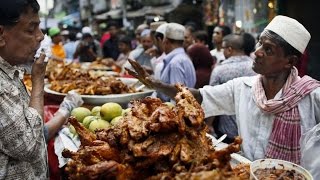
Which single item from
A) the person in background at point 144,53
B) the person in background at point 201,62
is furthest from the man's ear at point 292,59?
the person in background at point 144,53

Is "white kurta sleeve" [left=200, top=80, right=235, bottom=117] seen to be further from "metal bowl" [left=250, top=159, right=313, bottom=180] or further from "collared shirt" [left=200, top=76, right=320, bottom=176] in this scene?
"metal bowl" [left=250, top=159, right=313, bottom=180]

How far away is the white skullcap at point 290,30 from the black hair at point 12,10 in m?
1.58

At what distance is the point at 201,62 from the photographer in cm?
588

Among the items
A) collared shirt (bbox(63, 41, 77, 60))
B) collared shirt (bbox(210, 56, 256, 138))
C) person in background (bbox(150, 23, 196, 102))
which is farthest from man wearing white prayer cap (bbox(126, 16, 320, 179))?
collared shirt (bbox(63, 41, 77, 60))

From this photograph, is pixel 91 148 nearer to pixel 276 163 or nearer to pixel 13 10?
pixel 13 10

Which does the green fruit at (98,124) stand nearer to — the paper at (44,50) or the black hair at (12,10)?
the paper at (44,50)

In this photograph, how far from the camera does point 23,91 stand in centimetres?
199

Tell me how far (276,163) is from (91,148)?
87 centimetres

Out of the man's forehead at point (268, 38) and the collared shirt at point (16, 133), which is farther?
the man's forehead at point (268, 38)

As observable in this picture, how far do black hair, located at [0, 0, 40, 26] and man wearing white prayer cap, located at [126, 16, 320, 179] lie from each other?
1555 millimetres

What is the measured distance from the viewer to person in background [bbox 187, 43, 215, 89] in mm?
5812

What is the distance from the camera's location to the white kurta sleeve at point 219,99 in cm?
292

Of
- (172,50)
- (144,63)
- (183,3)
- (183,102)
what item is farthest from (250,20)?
(183,102)

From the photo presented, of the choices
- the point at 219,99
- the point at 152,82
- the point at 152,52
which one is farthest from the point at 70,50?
the point at 219,99
